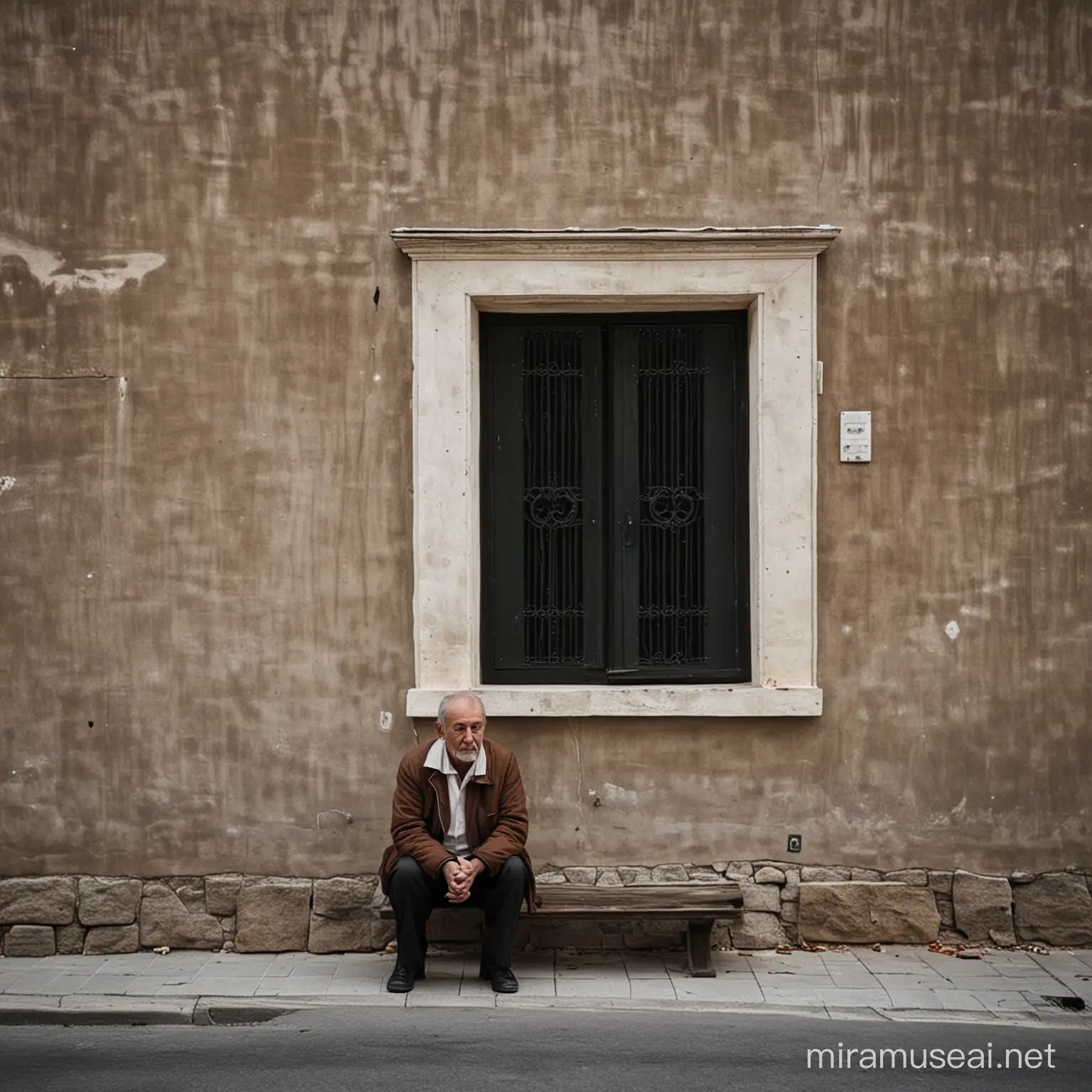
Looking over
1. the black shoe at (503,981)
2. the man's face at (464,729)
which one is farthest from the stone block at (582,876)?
the man's face at (464,729)

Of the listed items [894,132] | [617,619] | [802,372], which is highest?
[894,132]

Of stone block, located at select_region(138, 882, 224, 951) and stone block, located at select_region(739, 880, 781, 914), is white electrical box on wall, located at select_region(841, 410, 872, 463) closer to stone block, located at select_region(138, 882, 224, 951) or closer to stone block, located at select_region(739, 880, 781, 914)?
stone block, located at select_region(739, 880, 781, 914)

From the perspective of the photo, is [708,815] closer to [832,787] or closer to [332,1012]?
[832,787]

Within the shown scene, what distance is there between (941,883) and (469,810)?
2.58 m

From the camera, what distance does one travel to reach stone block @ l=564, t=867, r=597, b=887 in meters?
6.87

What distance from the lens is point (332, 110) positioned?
6.91 metres

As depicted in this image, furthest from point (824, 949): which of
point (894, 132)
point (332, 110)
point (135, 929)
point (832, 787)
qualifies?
point (332, 110)

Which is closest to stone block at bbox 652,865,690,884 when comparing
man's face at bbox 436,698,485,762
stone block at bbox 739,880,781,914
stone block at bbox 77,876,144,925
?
stone block at bbox 739,880,781,914

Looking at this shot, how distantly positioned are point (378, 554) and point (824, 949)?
10.3 feet

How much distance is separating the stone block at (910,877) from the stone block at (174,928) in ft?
11.6

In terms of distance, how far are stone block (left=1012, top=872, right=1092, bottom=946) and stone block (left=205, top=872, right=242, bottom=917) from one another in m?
4.12

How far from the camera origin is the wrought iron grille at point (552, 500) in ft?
23.6

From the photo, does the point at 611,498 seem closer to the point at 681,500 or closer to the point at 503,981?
the point at 681,500

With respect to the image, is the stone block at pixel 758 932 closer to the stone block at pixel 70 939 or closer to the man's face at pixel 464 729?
the man's face at pixel 464 729
